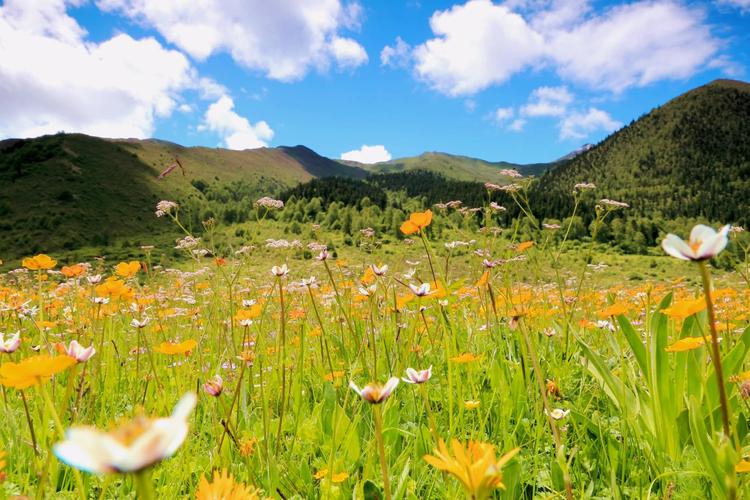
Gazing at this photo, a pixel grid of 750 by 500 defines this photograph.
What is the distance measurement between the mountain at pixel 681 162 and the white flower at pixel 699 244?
62.9 meters

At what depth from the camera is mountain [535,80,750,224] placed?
70250 mm

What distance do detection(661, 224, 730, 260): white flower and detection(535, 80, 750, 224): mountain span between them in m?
62.9

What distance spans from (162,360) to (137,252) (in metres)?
32.6

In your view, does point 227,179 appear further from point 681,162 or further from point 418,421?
point 418,421

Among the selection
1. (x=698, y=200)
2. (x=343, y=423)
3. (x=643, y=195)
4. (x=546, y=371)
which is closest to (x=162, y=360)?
(x=343, y=423)

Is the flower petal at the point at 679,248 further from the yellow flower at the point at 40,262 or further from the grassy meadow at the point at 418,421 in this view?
the yellow flower at the point at 40,262

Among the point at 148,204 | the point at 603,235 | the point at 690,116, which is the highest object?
the point at 690,116

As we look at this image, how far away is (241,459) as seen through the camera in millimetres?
1633

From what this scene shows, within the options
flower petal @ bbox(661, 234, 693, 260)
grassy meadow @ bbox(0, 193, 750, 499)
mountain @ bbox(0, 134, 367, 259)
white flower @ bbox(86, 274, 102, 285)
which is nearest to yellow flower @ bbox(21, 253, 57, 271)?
grassy meadow @ bbox(0, 193, 750, 499)

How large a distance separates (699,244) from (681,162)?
344 feet

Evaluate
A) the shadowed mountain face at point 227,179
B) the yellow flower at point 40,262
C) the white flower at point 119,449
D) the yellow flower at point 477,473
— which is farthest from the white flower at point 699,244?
the shadowed mountain face at point 227,179

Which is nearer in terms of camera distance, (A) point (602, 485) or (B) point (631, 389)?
(A) point (602, 485)

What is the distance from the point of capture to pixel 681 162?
86.0 metres

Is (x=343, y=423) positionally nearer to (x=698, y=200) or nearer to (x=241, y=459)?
(x=241, y=459)
